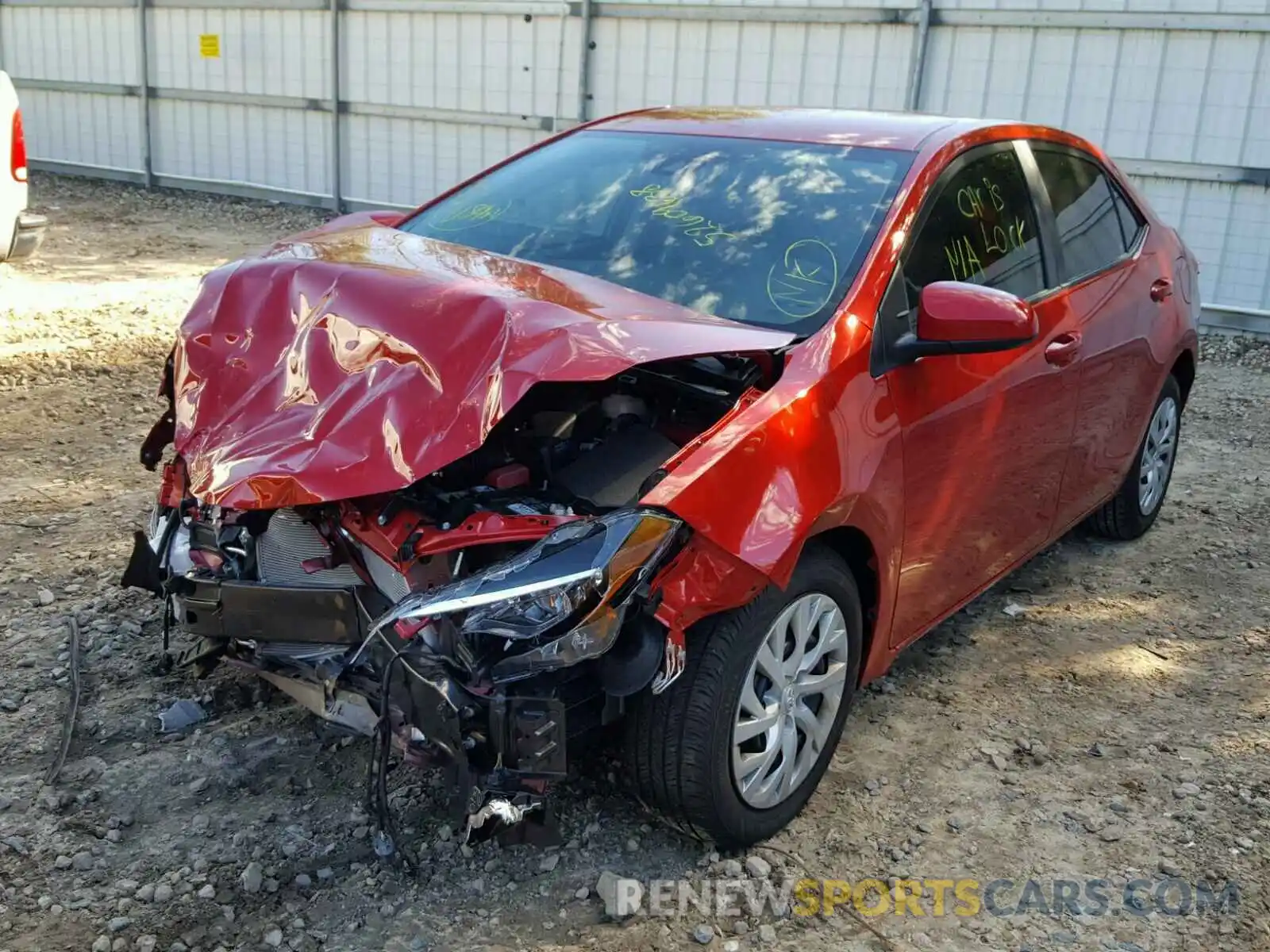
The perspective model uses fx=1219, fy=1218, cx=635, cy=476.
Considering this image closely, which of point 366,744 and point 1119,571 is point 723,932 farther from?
point 1119,571

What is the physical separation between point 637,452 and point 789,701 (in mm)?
720

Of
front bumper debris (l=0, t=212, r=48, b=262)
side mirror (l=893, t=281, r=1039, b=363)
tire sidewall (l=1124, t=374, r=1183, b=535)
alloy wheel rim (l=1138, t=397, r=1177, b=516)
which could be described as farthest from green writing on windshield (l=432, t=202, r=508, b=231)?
front bumper debris (l=0, t=212, r=48, b=262)

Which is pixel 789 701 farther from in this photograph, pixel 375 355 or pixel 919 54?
pixel 919 54

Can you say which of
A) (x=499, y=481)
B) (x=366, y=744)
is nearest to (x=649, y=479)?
(x=499, y=481)

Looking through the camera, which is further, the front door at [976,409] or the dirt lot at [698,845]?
the front door at [976,409]

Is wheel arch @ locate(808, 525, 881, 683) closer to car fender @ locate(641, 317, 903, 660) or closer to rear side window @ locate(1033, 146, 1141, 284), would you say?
car fender @ locate(641, 317, 903, 660)

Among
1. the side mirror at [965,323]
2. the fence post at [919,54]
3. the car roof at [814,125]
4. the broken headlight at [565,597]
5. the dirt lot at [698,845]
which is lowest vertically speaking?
the dirt lot at [698,845]

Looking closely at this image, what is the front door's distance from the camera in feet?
10.8

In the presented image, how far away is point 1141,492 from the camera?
5.20 m

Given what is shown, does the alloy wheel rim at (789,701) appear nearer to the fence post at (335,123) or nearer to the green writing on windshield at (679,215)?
the green writing on windshield at (679,215)

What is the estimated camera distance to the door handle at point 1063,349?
3850 mm

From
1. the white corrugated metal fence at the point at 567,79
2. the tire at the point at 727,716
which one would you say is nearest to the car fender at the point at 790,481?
the tire at the point at 727,716

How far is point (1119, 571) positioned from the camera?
5.04 metres

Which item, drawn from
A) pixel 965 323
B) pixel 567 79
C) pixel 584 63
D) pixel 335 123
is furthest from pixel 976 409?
pixel 335 123
